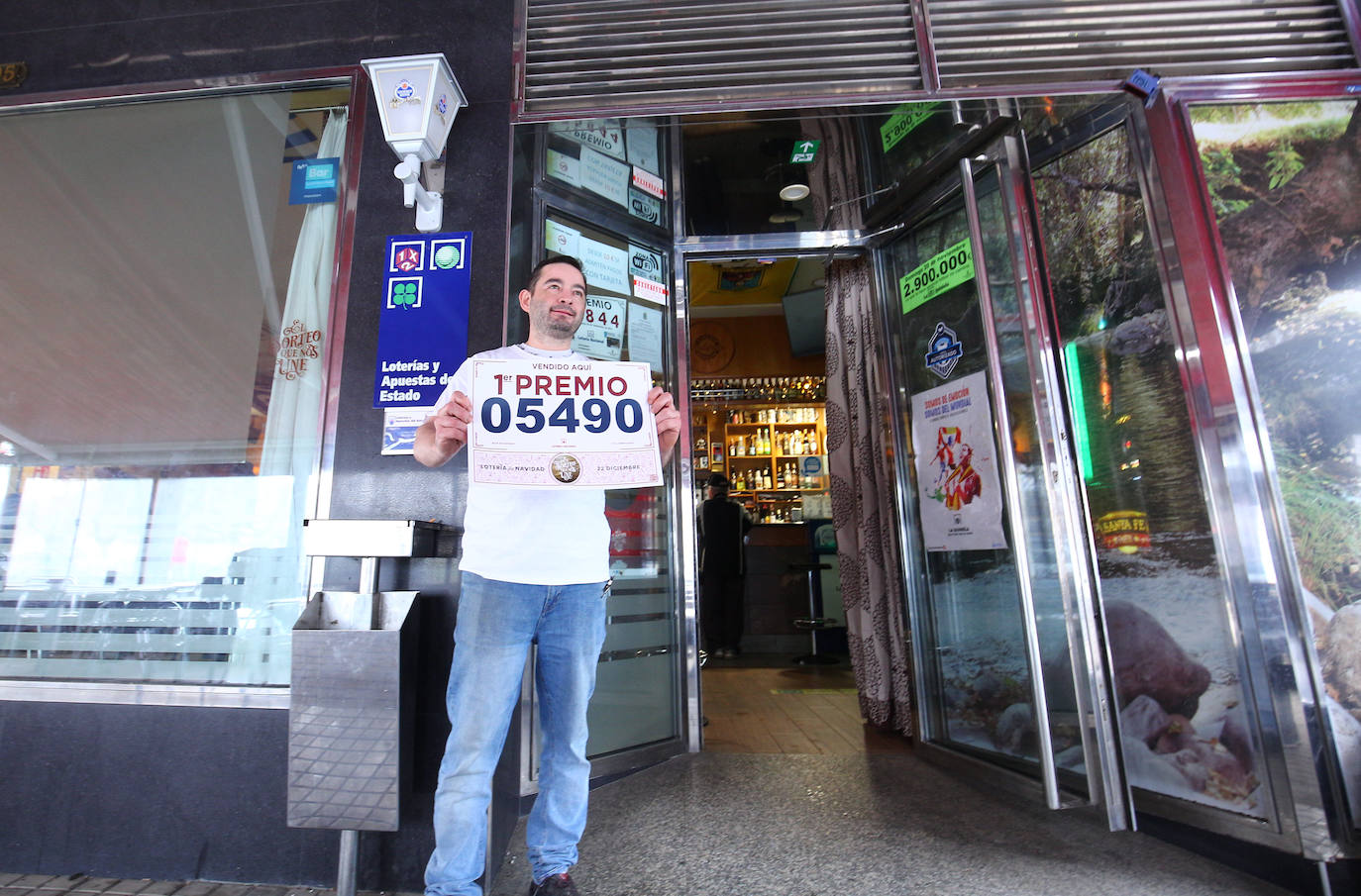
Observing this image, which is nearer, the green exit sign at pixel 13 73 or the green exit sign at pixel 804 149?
the green exit sign at pixel 13 73

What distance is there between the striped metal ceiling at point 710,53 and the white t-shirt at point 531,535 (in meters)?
1.22

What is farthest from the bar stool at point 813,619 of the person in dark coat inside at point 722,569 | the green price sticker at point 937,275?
the green price sticker at point 937,275

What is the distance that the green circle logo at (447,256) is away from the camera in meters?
2.26

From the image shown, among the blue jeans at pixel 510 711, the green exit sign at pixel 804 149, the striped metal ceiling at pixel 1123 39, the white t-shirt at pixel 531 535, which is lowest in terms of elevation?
the blue jeans at pixel 510 711

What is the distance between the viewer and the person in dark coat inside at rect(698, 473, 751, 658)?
19.6ft

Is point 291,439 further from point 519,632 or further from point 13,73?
point 13,73

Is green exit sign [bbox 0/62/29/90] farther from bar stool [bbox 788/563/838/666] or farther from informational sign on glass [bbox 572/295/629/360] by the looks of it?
bar stool [bbox 788/563/838/666]

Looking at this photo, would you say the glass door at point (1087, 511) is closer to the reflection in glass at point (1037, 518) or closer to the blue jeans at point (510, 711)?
the reflection in glass at point (1037, 518)

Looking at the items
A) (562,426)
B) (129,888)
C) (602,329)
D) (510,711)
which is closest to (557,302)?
(562,426)

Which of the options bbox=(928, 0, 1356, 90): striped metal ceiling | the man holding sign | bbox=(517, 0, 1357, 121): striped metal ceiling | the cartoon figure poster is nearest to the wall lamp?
bbox=(517, 0, 1357, 121): striped metal ceiling

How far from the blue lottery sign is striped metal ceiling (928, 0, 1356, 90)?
5.87ft

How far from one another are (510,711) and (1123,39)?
9.56ft

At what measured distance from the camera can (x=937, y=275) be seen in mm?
3025

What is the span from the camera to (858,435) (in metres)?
3.67
